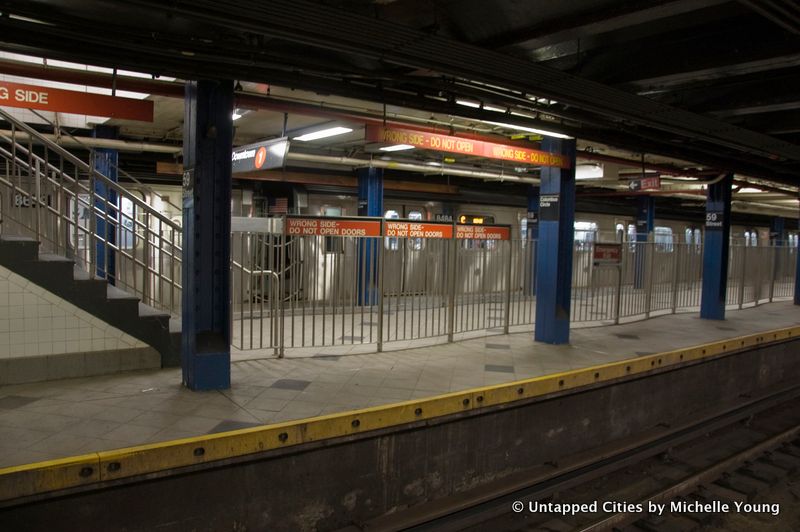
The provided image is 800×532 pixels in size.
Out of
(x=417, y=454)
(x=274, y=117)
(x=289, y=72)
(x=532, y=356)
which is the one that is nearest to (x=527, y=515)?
(x=417, y=454)

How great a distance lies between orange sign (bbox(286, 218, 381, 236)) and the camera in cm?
655

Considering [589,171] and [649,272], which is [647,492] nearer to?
[649,272]

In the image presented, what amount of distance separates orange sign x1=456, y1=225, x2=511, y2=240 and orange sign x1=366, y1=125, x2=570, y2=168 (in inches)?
56.5

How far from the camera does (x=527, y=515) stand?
480cm

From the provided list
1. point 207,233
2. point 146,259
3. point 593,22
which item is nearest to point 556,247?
point 593,22

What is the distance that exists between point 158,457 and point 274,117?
20.1 feet

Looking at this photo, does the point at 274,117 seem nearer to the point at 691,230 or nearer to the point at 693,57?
the point at 693,57

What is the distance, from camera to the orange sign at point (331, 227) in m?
6.55

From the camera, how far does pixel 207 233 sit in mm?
5125

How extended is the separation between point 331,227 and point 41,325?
330 centimetres

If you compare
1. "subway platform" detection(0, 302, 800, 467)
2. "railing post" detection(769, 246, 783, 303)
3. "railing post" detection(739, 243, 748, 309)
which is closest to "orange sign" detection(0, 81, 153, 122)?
"subway platform" detection(0, 302, 800, 467)

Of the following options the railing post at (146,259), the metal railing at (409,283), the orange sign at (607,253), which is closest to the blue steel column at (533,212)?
the metal railing at (409,283)

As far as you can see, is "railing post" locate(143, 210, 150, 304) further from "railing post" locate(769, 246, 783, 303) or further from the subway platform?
"railing post" locate(769, 246, 783, 303)

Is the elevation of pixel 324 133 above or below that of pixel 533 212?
above
